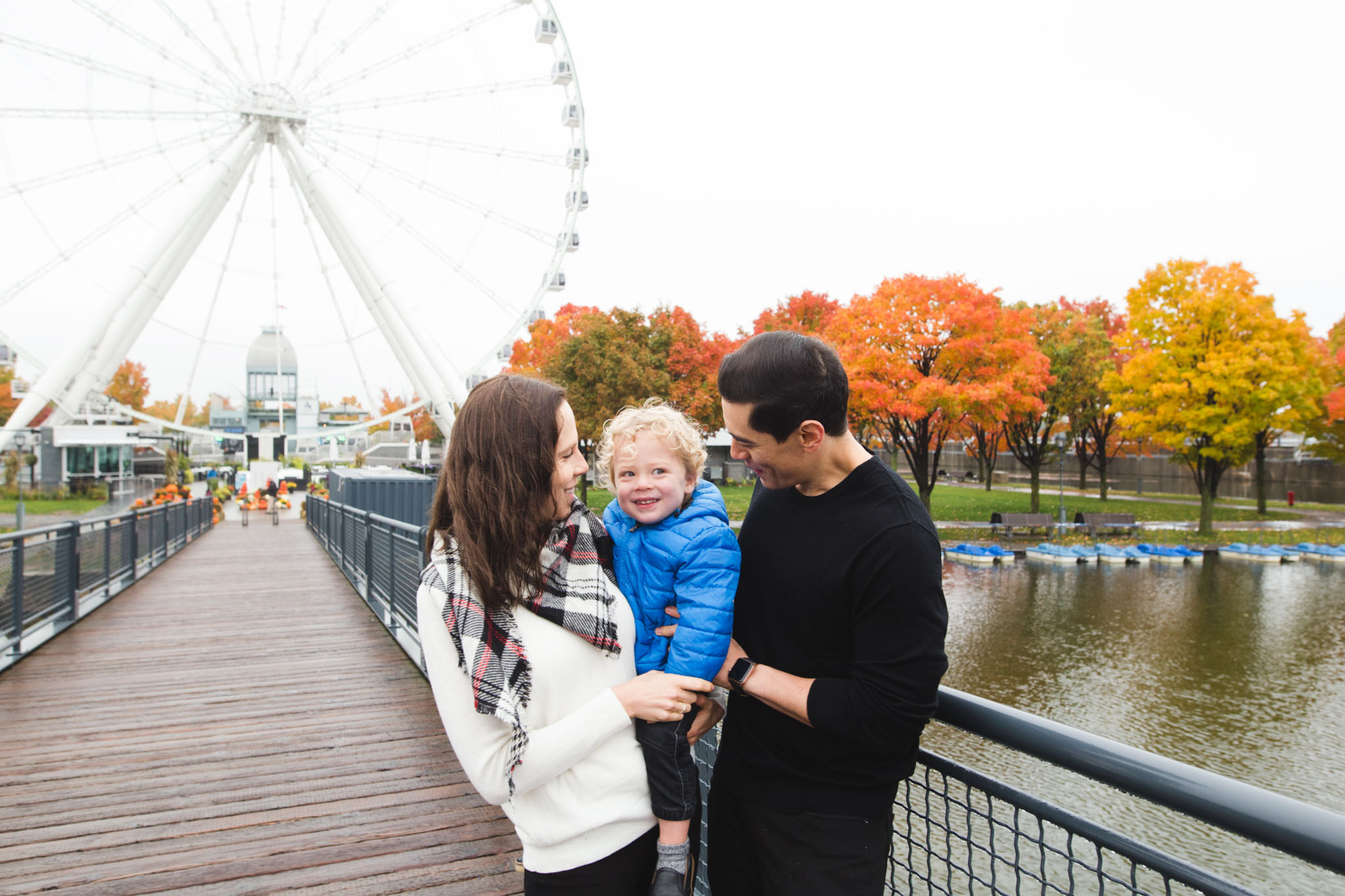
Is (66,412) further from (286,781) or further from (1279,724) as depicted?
(1279,724)

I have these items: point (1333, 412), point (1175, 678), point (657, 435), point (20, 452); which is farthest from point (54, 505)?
point (1333, 412)

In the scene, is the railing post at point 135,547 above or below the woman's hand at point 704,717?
below

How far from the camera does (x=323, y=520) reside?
1730cm

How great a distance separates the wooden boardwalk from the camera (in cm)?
345

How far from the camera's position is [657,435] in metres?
1.90

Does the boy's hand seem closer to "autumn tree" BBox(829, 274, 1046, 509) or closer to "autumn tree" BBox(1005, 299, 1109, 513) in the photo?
"autumn tree" BBox(829, 274, 1046, 509)

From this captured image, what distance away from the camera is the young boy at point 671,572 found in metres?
1.67

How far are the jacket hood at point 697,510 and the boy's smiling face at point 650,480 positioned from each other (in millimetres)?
29

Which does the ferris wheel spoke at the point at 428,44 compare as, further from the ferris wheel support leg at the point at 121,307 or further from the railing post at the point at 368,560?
the railing post at the point at 368,560

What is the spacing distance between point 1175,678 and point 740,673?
43.5 ft

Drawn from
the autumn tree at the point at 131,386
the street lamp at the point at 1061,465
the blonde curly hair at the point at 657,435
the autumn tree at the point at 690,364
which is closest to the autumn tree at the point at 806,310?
the autumn tree at the point at 690,364

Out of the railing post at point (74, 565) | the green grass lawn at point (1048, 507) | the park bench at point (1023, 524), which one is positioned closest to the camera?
the railing post at point (74, 565)

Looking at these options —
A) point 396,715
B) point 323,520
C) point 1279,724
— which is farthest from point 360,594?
point 1279,724

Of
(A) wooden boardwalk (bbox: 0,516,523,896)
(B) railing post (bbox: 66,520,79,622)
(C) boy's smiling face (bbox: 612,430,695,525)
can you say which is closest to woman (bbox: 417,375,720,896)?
(C) boy's smiling face (bbox: 612,430,695,525)
